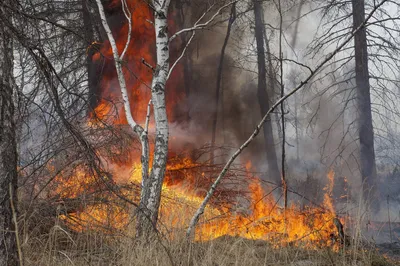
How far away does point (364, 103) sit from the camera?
11953 millimetres

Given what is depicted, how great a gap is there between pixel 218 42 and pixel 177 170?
598cm

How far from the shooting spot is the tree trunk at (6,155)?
11.6 ft

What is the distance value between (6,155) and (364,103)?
34.2 ft

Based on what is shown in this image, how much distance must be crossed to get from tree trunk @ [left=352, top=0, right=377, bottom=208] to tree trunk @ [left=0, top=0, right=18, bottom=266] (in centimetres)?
985

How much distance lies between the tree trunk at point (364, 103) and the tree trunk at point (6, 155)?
9.85 metres

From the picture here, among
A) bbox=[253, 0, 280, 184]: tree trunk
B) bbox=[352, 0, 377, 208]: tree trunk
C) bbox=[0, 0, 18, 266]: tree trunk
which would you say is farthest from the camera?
bbox=[253, 0, 280, 184]: tree trunk

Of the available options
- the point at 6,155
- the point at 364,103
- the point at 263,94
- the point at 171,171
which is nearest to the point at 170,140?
the point at 171,171

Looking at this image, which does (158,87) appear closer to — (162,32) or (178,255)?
(162,32)

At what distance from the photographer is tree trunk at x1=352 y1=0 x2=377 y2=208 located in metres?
11.7

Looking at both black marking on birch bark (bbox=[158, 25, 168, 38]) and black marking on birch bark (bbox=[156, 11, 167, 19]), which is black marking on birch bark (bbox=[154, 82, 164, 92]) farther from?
black marking on birch bark (bbox=[156, 11, 167, 19])

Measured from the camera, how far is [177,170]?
10625 mm

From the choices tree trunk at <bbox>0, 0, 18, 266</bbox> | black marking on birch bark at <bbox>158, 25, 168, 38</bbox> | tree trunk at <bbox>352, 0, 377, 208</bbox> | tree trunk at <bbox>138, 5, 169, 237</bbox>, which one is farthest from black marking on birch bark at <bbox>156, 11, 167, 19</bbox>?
tree trunk at <bbox>352, 0, 377, 208</bbox>

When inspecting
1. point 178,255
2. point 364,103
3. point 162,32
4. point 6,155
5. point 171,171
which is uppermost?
point 162,32

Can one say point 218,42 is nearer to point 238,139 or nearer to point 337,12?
point 238,139
